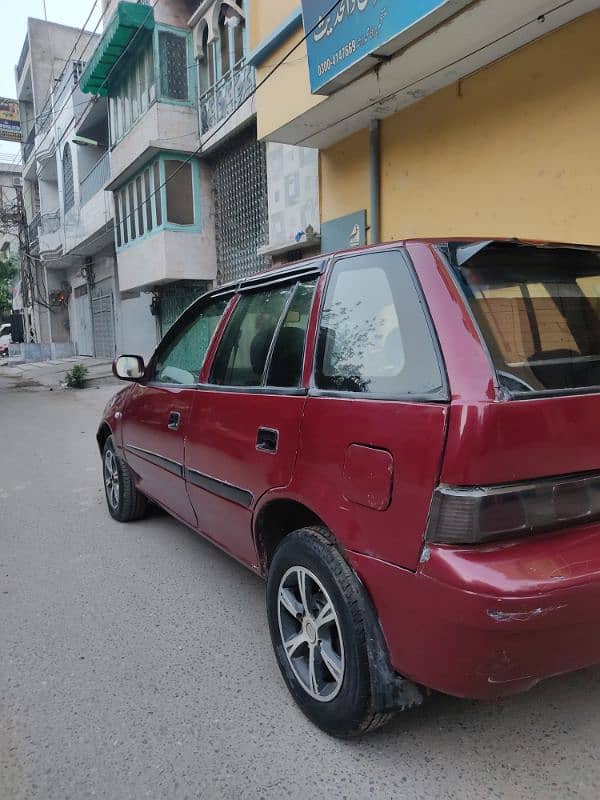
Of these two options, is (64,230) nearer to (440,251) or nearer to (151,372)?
(151,372)

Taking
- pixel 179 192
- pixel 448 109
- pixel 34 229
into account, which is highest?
pixel 34 229

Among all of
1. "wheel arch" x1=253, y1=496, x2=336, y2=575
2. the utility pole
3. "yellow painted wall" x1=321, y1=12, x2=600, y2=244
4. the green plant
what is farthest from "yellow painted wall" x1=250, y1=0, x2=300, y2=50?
the utility pole

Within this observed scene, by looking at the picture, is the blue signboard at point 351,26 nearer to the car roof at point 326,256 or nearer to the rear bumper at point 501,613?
the car roof at point 326,256

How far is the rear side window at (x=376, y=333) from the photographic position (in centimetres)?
185

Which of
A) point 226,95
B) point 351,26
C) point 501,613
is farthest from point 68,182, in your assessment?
point 501,613

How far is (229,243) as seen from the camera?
44.6ft

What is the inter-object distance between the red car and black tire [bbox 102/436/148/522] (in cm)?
196

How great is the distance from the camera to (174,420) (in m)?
3.34

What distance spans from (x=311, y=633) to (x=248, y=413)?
37.5 inches

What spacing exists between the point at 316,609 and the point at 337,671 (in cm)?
23

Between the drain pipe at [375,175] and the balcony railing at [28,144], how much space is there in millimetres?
26275

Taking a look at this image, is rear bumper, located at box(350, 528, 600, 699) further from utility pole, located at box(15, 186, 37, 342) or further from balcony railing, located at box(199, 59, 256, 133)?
utility pole, located at box(15, 186, 37, 342)

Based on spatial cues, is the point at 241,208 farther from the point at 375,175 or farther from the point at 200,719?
the point at 200,719

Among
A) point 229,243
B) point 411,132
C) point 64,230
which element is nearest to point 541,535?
point 411,132
